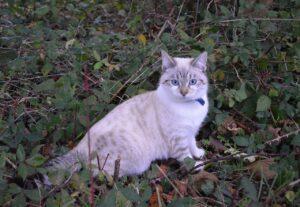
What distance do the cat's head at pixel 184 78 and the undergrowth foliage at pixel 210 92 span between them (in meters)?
0.49

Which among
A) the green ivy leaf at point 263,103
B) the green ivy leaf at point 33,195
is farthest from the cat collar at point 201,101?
the green ivy leaf at point 33,195

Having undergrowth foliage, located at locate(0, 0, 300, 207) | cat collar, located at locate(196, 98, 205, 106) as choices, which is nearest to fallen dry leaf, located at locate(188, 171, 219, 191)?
undergrowth foliage, located at locate(0, 0, 300, 207)

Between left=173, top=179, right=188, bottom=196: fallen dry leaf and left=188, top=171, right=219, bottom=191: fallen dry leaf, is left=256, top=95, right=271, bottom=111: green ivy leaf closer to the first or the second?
left=188, top=171, right=219, bottom=191: fallen dry leaf

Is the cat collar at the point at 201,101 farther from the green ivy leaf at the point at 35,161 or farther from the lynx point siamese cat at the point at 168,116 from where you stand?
the green ivy leaf at the point at 35,161

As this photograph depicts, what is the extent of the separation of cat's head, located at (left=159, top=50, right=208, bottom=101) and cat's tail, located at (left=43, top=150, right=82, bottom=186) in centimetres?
102

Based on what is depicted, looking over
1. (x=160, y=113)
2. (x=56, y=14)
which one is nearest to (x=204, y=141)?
(x=160, y=113)

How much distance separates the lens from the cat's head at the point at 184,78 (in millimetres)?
3746

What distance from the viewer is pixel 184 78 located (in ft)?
12.3

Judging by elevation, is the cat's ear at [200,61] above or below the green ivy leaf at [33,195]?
above

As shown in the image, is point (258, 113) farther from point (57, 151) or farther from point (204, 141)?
point (57, 151)

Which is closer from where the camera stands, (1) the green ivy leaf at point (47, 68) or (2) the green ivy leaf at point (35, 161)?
(2) the green ivy leaf at point (35, 161)

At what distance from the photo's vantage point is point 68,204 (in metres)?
2.59

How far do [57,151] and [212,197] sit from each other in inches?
49.3

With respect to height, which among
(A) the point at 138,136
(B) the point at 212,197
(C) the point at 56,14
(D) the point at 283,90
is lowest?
(B) the point at 212,197
